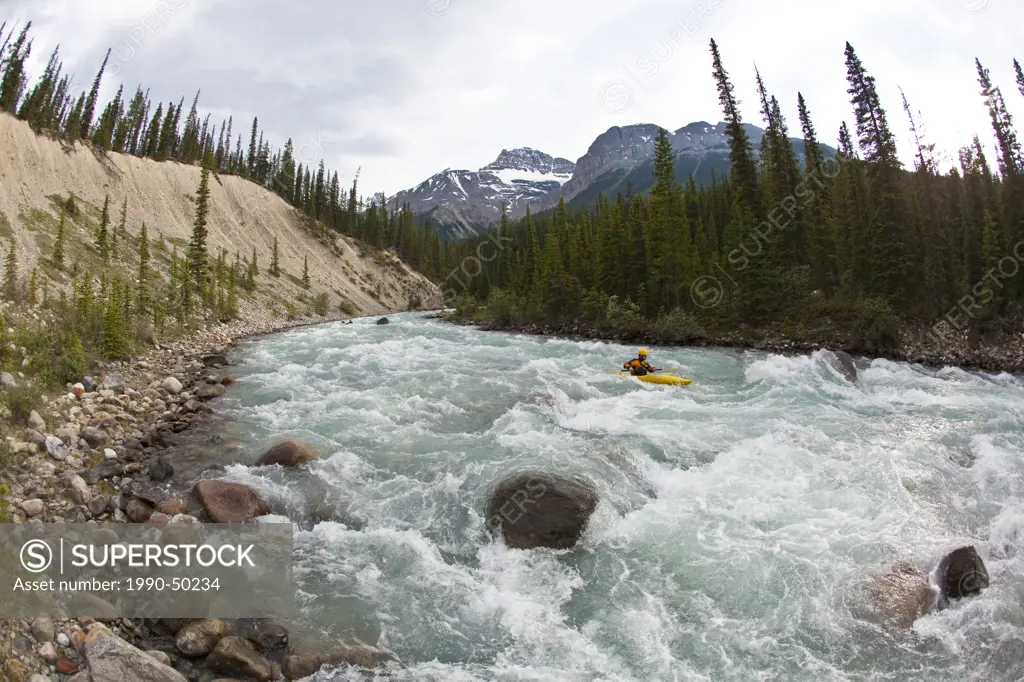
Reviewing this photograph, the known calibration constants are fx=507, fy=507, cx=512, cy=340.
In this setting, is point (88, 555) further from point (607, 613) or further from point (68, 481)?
point (607, 613)

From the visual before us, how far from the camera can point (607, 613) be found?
6.69 m

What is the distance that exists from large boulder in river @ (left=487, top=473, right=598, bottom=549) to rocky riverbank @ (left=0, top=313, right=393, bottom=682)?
2.92 metres

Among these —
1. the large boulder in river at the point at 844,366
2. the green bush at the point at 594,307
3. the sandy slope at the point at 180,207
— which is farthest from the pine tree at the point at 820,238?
the sandy slope at the point at 180,207

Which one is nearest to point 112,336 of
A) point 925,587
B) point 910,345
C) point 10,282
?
point 10,282

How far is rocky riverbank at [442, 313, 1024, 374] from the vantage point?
79.8ft

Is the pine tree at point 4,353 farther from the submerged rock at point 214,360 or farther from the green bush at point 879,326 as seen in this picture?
the green bush at point 879,326

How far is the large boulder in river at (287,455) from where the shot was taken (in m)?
10.6

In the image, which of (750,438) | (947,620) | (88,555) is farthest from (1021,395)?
(88,555)

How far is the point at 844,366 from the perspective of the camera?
19016 mm

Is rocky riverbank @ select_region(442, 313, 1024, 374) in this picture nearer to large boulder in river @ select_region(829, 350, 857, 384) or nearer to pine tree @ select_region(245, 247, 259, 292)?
large boulder in river @ select_region(829, 350, 857, 384)

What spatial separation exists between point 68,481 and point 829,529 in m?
12.5

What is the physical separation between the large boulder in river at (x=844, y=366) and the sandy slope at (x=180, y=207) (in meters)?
32.4

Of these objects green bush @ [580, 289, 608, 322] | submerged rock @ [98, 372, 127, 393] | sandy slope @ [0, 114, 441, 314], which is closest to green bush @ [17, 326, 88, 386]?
submerged rock @ [98, 372, 127, 393]

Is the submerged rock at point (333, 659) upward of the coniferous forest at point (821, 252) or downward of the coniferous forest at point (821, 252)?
downward
